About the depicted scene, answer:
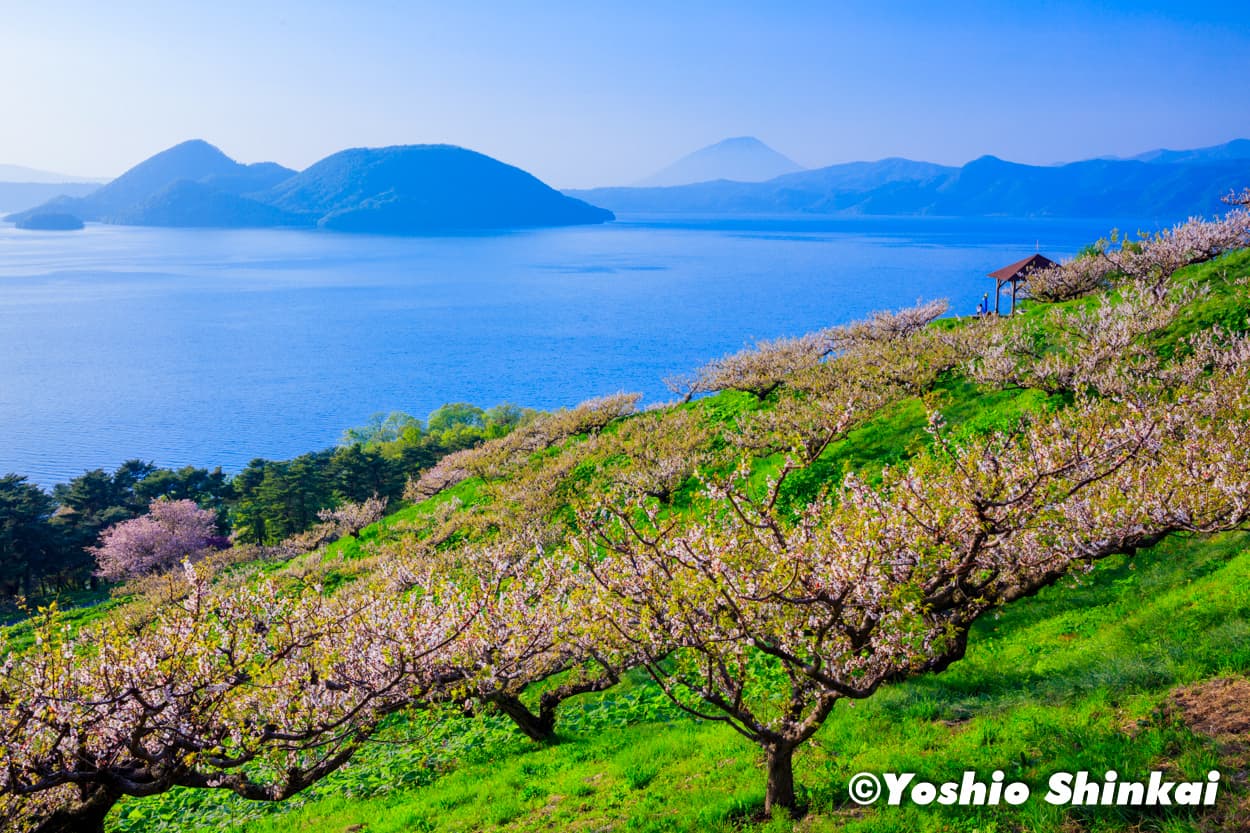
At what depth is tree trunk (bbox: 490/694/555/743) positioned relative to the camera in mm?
16156

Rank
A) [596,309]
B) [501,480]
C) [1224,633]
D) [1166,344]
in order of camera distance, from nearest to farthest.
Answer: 1. [1224,633]
2. [1166,344]
3. [501,480]
4. [596,309]

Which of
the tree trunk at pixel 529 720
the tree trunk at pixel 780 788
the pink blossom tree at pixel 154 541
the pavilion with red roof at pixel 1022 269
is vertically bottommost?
the pink blossom tree at pixel 154 541

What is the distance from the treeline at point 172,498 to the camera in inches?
2393

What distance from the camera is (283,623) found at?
1516 centimetres

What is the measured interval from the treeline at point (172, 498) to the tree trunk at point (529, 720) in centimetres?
4929

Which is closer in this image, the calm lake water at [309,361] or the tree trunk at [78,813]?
the tree trunk at [78,813]

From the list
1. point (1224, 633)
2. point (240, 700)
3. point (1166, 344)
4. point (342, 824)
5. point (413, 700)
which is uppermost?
point (1166, 344)

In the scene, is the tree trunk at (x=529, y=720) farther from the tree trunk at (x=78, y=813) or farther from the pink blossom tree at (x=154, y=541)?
the pink blossom tree at (x=154, y=541)

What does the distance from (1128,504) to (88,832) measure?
1955 cm

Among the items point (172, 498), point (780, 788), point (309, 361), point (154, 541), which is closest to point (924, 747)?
point (780, 788)

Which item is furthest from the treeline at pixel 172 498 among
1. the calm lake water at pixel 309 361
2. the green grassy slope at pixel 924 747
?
the green grassy slope at pixel 924 747

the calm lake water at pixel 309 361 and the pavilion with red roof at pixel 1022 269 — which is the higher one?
the pavilion with red roof at pixel 1022 269

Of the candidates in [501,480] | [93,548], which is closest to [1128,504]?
[501,480]

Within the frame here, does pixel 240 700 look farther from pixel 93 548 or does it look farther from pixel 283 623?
pixel 93 548
